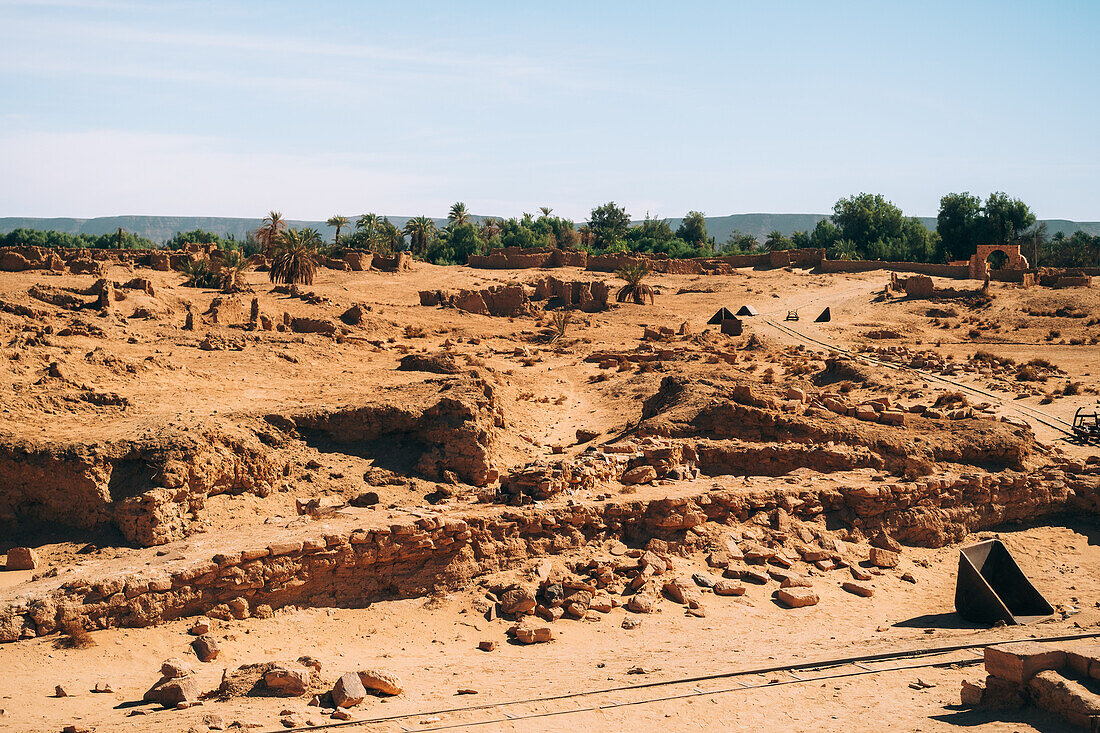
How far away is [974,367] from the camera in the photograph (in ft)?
75.8

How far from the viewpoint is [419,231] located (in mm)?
56594

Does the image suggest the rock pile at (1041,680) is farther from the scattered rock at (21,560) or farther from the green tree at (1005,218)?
the green tree at (1005,218)

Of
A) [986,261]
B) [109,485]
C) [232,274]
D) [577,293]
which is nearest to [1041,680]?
[109,485]

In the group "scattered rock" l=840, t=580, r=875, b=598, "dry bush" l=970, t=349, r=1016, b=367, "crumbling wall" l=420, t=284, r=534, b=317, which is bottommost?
"scattered rock" l=840, t=580, r=875, b=598

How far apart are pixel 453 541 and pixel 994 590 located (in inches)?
234

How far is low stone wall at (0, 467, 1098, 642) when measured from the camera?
8.01m

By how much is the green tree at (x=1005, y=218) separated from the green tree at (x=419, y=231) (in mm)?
35654

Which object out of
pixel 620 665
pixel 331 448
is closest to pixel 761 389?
pixel 331 448

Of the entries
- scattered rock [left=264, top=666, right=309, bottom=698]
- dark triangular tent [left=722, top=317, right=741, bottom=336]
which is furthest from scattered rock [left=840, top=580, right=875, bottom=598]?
dark triangular tent [left=722, top=317, right=741, bottom=336]

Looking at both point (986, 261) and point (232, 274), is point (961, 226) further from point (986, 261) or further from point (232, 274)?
point (232, 274)

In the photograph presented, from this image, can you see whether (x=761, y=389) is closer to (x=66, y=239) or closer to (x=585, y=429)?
(x=585, y=429)

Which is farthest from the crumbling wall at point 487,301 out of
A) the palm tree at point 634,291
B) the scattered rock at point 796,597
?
the scattered rock at point 796,597

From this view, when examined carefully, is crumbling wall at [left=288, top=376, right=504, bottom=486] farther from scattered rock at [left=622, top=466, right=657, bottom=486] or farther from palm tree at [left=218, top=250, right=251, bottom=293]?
palm tree at [left=218, top=250, right=251, bottom=293]

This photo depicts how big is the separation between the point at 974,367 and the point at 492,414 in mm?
15162
